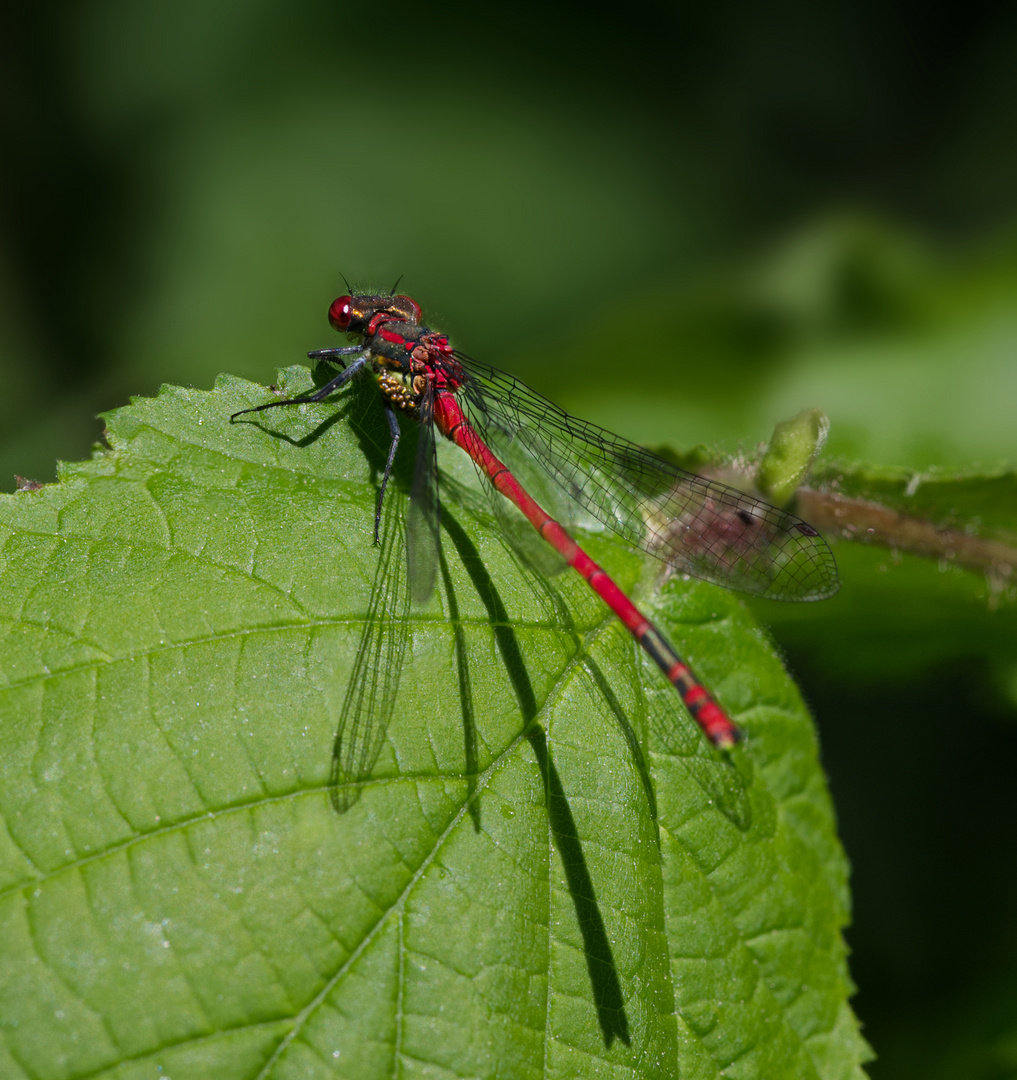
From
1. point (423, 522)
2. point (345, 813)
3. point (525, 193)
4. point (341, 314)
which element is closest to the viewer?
point (345, 813)

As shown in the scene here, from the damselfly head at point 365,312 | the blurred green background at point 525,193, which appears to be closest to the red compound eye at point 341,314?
the damselfly head at point 365,312

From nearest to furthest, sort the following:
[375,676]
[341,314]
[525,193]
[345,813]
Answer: [345,813] → [375,676] → [341,314] → [525,193]

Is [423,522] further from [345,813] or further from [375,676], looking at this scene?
[345,813]

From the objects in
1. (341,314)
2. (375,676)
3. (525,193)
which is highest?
(525,193)

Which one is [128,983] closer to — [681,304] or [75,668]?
[75,668]

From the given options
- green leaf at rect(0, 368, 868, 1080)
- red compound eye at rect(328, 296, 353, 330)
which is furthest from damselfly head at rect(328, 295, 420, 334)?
green leaf at rect(0, 368, 868, 1080)

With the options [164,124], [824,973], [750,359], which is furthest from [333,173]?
[824,973]

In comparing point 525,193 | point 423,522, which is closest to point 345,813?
point 423,522

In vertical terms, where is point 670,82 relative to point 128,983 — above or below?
above
